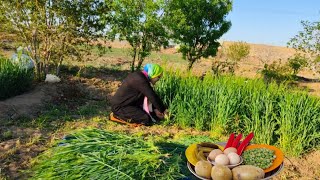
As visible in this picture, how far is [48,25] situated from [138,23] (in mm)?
3110

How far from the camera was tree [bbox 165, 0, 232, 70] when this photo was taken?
12797 millimetres

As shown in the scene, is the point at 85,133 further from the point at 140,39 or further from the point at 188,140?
the point at 140,39

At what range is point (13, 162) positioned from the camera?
14.4ft

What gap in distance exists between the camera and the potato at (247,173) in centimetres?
287

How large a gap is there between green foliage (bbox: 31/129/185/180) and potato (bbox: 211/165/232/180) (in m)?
0.27

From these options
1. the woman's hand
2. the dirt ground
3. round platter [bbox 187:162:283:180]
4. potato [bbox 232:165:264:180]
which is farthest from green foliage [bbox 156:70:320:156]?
potato [bbox 232:165:264:180]

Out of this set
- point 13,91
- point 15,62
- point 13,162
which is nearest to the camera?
point 13,162

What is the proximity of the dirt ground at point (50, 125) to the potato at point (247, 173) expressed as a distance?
44.9 inches

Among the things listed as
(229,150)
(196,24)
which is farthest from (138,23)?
(229,150)

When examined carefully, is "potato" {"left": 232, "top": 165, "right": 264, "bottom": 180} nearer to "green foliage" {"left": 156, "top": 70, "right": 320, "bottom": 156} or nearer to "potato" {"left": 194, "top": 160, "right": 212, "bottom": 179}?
"potato" {"left": 194, "top": 160, "right": 212, "bottom": 179}

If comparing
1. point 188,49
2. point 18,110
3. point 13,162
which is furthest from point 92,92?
point 188,49

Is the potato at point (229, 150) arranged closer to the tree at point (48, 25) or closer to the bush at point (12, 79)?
the bush at point (12, 79)

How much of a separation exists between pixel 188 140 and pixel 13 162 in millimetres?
2390

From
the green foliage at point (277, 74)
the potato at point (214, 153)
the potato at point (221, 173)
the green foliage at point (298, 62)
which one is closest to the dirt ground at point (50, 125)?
the potato at point (214, 153)
